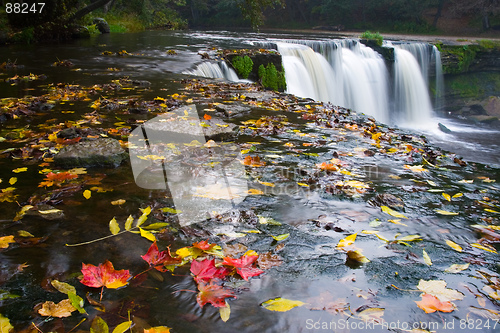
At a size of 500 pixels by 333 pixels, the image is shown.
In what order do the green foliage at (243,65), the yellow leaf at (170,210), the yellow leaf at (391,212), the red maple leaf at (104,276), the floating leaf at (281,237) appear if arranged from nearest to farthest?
1. the red maple leaf at (104,276)
2. the floating leaf at (281,237)
3. the yellow leaf at (170,210)
4. the yellow leaf at (391,212)
5. the green foliage at (243,65)

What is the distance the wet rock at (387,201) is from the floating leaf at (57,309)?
5.90 feet

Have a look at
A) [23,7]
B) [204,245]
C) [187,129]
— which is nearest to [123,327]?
[204,245]

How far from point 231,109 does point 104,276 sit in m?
3.38

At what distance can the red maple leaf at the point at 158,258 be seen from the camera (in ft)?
4.92

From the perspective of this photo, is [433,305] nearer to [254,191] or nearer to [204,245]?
[204,245]

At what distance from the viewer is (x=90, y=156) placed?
2520mm

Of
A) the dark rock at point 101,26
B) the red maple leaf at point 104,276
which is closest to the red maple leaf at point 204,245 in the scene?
the red maple leaf at point 104,276

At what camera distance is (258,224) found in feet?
6.29

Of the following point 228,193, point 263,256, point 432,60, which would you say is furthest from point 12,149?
point 432,60

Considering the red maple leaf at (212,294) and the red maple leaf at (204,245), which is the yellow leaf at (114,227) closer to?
the red maple leaf at (204,245)

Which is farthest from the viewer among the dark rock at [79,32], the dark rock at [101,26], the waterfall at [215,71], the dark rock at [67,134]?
the dark rock at [101,26]

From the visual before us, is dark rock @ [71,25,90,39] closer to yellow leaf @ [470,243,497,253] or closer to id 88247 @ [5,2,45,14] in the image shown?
id 88247 @ [5,2,45,14]

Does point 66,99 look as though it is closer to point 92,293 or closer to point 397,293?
point 92,293

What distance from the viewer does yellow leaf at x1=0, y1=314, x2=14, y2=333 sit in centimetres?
111
